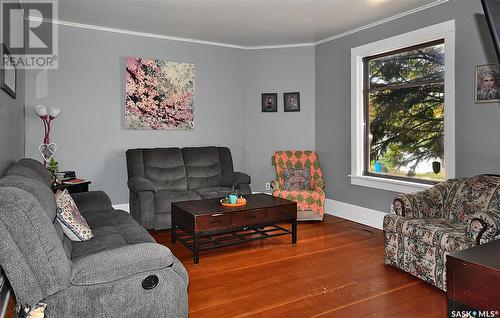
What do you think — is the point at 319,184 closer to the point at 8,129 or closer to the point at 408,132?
the point at 408,132

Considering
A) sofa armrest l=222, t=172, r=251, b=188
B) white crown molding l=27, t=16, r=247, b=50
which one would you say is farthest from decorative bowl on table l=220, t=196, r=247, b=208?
white crown molding l=27, t=16, r=247, b=50

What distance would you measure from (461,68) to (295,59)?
2571 millimetres

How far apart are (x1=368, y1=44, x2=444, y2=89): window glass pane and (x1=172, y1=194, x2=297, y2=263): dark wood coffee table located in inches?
83.9

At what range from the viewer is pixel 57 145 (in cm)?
455

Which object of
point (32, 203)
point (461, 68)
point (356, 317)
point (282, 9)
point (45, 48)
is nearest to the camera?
point (32, 203)

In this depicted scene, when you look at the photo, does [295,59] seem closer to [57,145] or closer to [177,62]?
[177,62]

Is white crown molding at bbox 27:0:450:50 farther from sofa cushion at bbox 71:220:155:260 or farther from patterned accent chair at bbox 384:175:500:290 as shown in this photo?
sofa cushion at bbox 71:220:155:260

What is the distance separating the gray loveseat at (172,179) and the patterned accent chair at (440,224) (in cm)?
205

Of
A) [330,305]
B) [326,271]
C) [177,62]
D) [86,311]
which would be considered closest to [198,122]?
[177,62]

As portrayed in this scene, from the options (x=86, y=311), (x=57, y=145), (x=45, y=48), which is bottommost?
(x=86, y=311)

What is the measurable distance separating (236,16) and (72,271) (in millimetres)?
3474

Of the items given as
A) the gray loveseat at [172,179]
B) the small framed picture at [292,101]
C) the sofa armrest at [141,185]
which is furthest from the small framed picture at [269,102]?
the sofa armrest at [141,185]

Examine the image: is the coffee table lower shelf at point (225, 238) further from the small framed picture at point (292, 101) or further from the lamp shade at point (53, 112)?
the small framed picture at point (292, 101)

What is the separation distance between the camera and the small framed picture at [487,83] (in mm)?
3309
